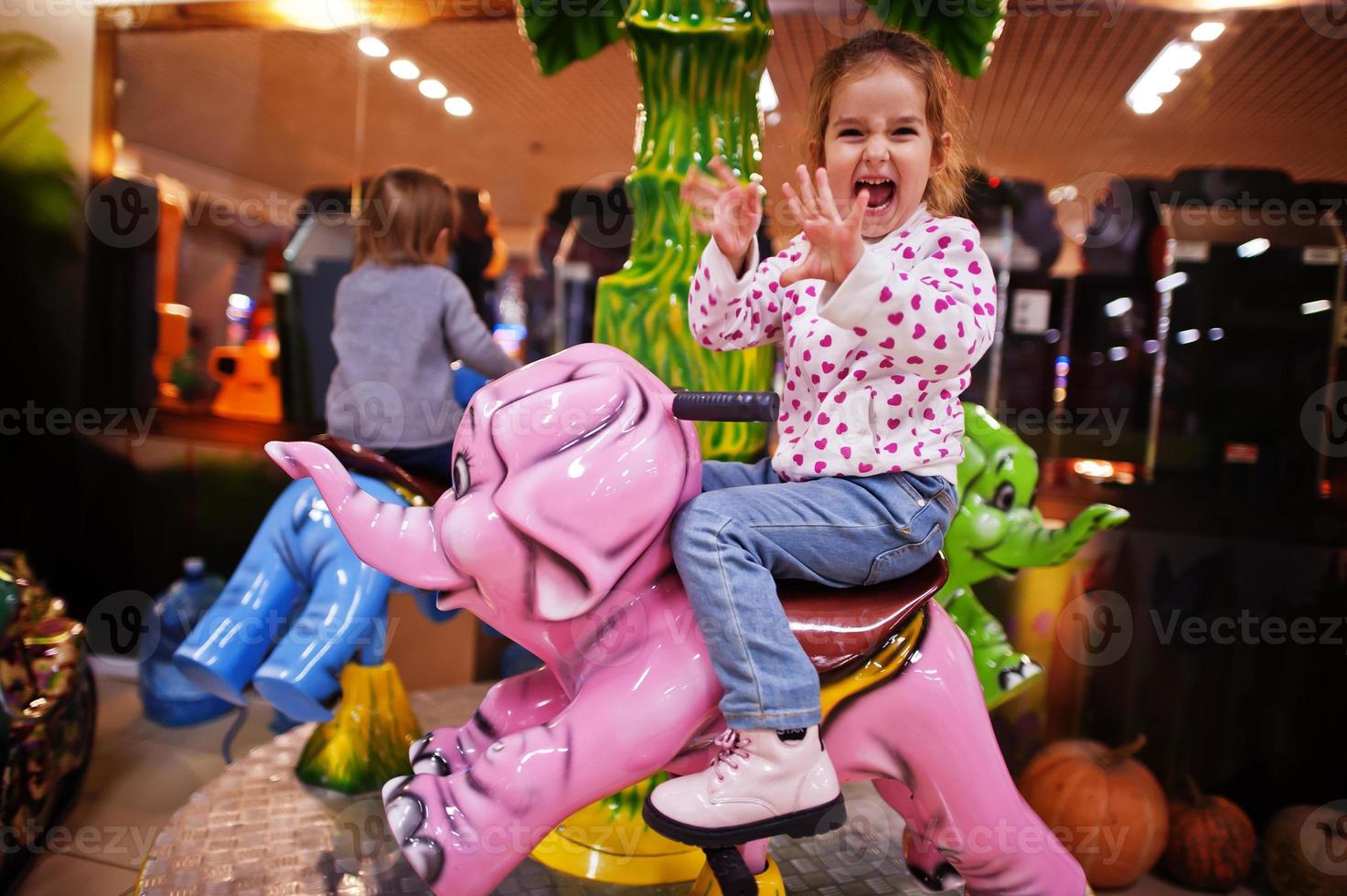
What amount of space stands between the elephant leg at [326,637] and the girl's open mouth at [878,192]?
814 mm

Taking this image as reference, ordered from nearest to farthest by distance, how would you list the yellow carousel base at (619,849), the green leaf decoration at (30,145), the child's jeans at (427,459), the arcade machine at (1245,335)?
the yellow carousel base at (619,849) → the child's jeans at (427,459) → the arcade machine at (1245,335) → the green leaf decoration at (30,145)

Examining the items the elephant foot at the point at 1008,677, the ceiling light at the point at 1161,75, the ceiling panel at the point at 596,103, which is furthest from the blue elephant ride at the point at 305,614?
the ceiling light at the point at 1161,75

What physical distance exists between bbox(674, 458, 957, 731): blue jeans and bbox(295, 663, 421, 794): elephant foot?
0.83 m

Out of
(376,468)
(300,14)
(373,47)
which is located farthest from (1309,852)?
(300,14)

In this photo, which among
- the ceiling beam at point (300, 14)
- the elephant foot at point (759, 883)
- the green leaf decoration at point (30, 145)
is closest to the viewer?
the elephant foot at point (759, 883)

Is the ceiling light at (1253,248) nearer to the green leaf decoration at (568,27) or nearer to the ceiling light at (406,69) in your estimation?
the green leaf decoration at (568,27)

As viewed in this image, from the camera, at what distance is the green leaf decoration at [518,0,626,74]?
1442mm

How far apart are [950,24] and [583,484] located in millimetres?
1028

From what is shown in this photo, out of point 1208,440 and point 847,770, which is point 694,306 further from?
point 1208,440

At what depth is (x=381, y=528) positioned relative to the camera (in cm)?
81

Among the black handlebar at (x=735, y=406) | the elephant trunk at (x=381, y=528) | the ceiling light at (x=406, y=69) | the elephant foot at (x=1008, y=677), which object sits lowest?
the elephant foot at (x=1008, y=677)

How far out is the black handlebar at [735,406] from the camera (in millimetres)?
751

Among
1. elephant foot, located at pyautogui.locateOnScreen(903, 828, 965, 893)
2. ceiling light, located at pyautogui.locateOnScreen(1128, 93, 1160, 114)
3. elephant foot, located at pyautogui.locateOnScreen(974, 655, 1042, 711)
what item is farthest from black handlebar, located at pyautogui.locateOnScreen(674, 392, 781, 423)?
ceiling light, located at pyautogui.locateOnScreen(1128, 93, 1160, 114)

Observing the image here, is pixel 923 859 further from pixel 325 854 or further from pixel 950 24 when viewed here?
pixel 950 24
